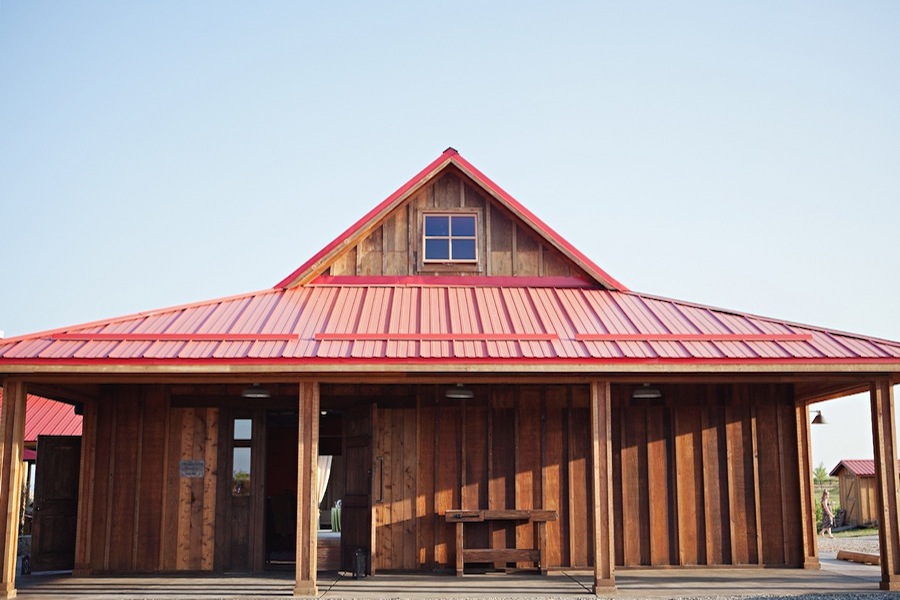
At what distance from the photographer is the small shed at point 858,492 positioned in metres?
32.2

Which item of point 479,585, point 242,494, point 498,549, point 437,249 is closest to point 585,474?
point 498,549

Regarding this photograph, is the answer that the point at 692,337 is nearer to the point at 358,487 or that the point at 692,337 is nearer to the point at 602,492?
the point at 602,492

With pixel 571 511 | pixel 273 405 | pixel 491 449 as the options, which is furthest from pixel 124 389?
pixel 571 511

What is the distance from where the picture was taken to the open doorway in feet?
55.0

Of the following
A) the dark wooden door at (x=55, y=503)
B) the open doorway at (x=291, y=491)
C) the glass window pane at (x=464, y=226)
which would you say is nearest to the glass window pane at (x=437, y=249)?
the glass window pane at (x=464, y=226)

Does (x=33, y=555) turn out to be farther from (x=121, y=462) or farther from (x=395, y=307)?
(x=395, y=307)

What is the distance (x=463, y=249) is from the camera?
1741 cm

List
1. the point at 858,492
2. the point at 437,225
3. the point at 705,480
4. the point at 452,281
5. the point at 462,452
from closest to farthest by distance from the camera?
1. the point at 462,452
2. the point at 705,480
3. the point at 452,281
4. the point at 437,225
5. the point at 858,492

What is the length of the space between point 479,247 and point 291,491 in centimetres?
838

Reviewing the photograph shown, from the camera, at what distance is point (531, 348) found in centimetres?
1332

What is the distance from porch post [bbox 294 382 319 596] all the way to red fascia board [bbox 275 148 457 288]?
3.96 metres

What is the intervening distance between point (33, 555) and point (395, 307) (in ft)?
22.9

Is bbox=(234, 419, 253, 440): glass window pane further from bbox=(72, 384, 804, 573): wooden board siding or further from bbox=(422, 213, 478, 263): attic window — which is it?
bbox=(422, 213, 478, 263): attic window

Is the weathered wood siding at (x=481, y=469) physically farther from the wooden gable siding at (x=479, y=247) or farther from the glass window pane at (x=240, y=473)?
the wooden gable siding at (x=479, y=247)
